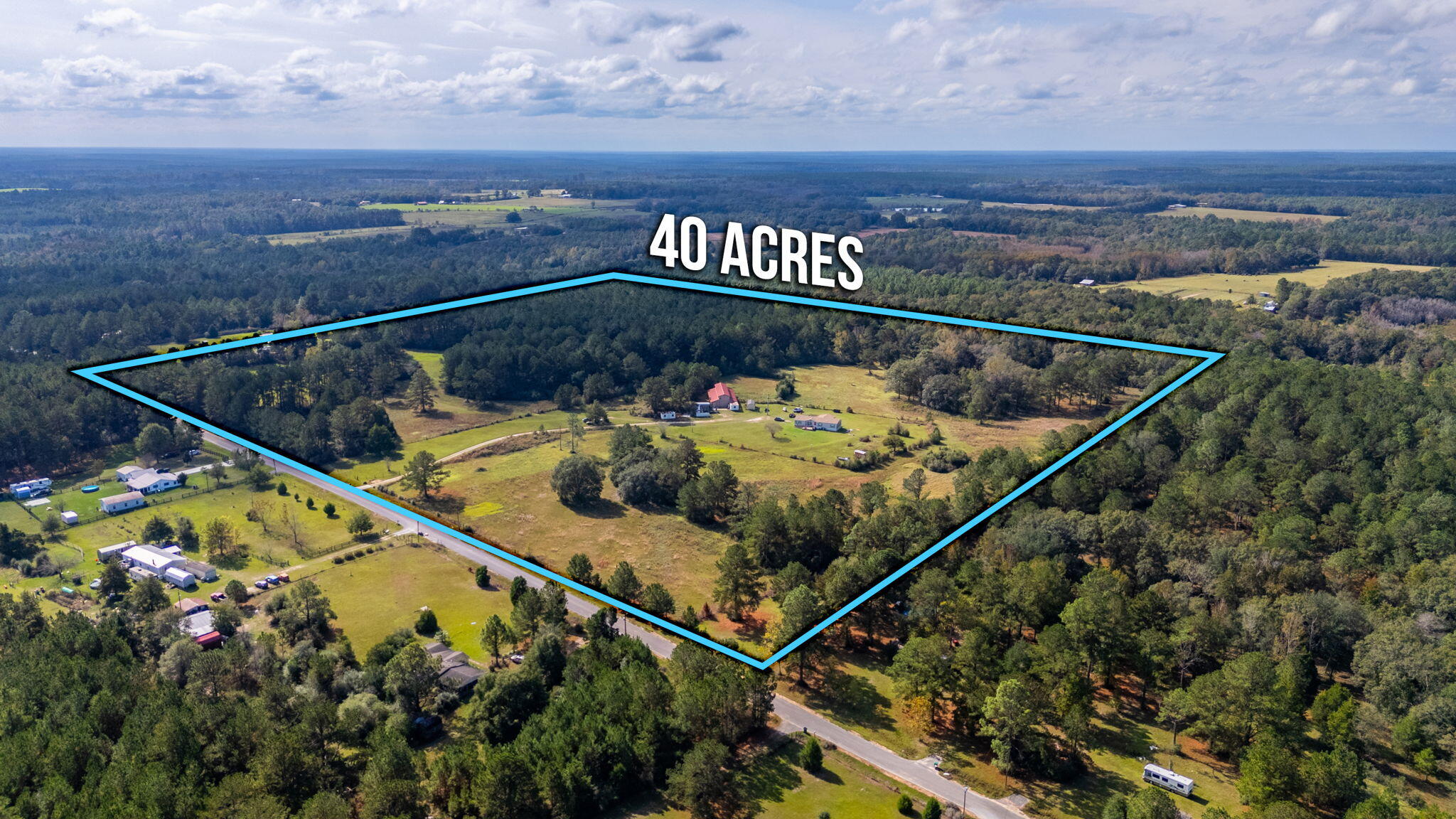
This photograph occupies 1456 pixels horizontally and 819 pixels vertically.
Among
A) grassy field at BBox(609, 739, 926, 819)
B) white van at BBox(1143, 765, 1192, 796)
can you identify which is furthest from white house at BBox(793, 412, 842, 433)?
white van at BBox(1143, 765, 1192, 796)

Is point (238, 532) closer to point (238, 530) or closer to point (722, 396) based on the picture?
point (238, 530)

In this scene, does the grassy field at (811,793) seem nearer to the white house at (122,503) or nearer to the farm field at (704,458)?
the farm field at (704,458)

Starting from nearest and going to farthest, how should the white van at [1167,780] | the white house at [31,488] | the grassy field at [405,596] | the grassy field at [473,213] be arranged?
the white van at [1167,780] → the grassy field at [405,596] → the white house at [31,488] → the grassy field at [473,213]

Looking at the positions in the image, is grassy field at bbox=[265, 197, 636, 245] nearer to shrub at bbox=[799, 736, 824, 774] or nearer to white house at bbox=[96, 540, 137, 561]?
white house at bbox=[96, 540, 137, 561]

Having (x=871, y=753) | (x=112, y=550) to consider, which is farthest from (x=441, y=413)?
(x=112, y=550)

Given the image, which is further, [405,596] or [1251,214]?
[1251,214]

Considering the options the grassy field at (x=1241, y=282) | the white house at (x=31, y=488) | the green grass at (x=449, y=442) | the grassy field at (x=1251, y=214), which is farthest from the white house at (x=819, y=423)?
the grassy field at (x=1251, y=214)
